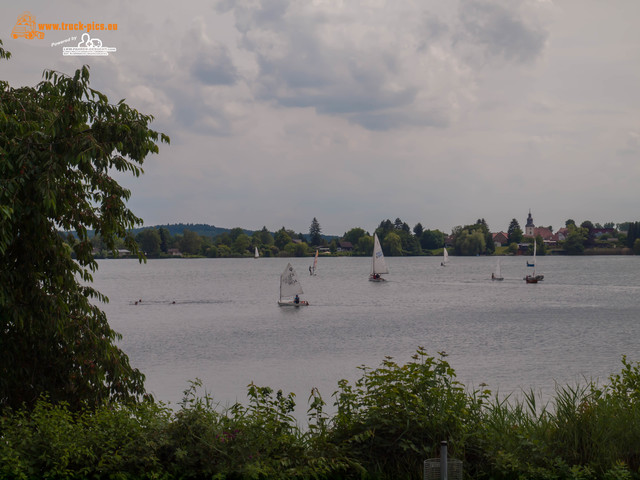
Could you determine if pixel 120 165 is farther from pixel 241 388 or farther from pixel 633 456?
pixel 241 388

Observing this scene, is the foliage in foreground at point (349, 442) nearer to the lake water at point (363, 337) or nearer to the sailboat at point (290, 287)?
the lake water at point (363, 337)

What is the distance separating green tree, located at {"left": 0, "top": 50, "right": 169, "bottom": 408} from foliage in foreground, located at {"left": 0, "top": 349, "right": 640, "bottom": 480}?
2174 mm

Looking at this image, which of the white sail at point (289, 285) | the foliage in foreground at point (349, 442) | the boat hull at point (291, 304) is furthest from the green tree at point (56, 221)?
the boat hull at point (291, 304)

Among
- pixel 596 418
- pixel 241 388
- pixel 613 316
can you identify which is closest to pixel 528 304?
pixel 613 316

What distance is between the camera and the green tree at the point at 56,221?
8203 millimetres

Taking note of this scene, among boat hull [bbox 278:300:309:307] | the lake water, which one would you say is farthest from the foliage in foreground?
boat hull [bbox 278:300:309:307]

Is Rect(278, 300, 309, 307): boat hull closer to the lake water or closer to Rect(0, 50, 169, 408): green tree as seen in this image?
the lake water

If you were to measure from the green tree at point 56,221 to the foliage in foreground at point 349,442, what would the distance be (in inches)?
85.6

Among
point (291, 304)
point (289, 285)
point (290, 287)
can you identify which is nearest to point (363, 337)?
point (290, 287)

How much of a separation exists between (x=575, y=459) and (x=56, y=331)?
7.39 m

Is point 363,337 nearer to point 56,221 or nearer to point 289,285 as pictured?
point 289,285

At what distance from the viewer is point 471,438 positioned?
741cm

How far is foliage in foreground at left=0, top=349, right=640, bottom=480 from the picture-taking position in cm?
680

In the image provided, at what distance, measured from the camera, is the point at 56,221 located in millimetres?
9938
